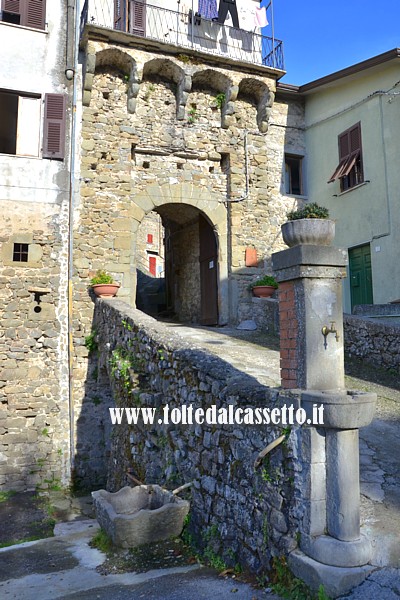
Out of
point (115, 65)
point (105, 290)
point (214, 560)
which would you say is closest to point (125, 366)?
point (105, 290)

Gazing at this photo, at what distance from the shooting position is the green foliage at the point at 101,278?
9812 millimetres

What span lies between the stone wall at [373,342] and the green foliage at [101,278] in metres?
4.62

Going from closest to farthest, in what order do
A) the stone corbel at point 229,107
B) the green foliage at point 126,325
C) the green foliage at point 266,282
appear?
the green foliage at point 126,325
the green foliage at point 266,282
the stone corbel at point 229,107

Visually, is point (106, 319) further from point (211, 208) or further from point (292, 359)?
point (292, 359)

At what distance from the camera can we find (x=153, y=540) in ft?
14.4

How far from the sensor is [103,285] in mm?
9703

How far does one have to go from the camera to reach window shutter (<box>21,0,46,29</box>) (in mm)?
9914

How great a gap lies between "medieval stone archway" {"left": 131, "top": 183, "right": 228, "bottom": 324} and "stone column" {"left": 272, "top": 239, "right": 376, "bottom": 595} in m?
7.10

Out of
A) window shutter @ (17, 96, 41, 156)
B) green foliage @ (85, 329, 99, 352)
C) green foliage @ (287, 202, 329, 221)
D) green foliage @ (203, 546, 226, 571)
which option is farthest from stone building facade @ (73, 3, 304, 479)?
green foliage @ (287, 202, 329, 221)

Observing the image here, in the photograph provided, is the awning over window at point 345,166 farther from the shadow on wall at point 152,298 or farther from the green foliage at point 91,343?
the green foliage at point 91,343

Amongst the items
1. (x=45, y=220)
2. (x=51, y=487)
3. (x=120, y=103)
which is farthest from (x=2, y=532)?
(x=120, y=103)

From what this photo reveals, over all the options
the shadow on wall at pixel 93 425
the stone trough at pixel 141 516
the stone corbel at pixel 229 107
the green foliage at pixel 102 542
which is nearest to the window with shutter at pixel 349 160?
the stone corbel at pixel 229 107

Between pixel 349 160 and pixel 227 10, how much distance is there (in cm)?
440

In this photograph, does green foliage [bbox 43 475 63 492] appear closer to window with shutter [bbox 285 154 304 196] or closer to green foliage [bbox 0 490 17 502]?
green foliage [bbox 0 490 17 502]
